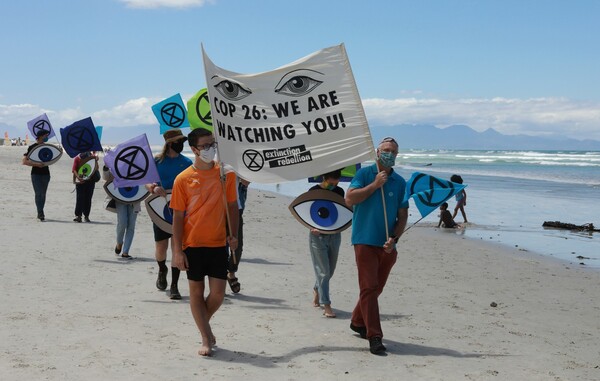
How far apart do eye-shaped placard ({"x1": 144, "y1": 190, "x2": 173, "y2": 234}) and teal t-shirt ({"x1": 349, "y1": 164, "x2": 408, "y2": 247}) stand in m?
2.66

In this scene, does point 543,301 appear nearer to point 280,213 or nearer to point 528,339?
point 528,339

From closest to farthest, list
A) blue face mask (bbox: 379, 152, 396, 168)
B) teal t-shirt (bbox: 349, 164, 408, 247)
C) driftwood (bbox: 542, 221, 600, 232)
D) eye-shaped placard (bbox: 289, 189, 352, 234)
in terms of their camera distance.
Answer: blue face mask (bbox: 379, 152, 396, 168), teal t-shirt (bbox: 349, 164, 408, 247), eye-shaped placard (bbox: 289, 189, 352, 234), driftwood (bbox: 542, 221, 600, 232)

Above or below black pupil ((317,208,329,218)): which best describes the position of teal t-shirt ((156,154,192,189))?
above

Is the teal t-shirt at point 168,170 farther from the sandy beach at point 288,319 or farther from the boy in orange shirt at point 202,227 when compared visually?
the boy in orange shirt at point 202,227

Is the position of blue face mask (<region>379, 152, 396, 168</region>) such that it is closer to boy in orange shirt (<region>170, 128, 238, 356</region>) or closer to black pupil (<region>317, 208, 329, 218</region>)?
boy in orange shirt (<region>170, 128, 238, 356</region>)

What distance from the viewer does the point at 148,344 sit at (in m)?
6.66

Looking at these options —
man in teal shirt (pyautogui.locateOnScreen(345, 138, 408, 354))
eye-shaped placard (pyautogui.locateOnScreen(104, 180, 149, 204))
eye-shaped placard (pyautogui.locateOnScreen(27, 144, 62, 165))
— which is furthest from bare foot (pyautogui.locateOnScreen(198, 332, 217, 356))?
eye-shaped placard (pyautogui.locateOnScreen(27, 144, 62, 165))

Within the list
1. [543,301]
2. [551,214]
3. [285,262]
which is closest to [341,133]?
[543,301]

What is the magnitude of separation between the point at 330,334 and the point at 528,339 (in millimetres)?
2004

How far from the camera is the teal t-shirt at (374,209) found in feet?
22.1

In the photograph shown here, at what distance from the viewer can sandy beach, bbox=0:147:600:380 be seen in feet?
20.1

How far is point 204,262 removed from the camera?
6.38 meters

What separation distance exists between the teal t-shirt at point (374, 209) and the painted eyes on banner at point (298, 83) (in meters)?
0.90

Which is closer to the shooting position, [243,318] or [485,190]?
[243,318]
